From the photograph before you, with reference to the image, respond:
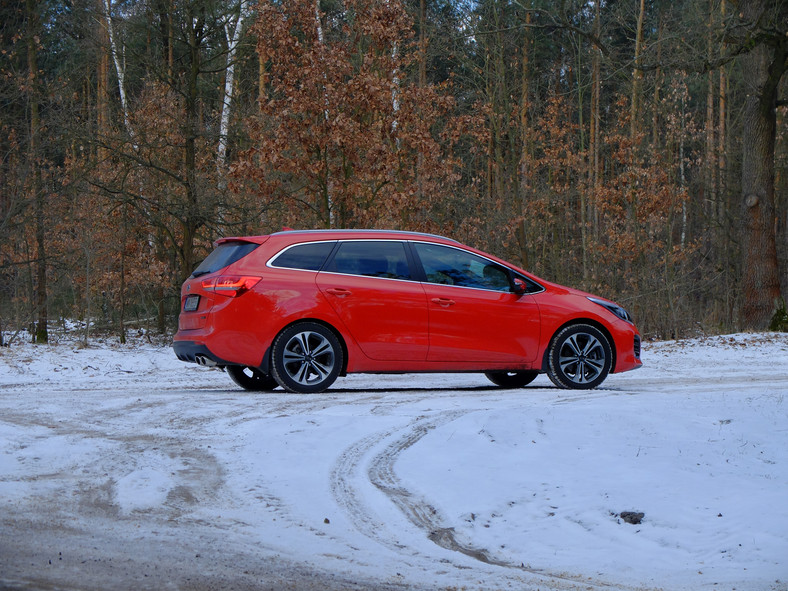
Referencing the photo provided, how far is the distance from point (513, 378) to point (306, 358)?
3.01 m

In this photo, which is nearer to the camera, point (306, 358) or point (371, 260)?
point (306, 358)

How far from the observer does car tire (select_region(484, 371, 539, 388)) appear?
1171 cm

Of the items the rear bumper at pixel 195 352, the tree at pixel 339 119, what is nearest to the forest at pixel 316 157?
the tree at pixel 339 119

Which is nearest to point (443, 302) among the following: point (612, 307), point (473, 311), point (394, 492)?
point (473, 311)

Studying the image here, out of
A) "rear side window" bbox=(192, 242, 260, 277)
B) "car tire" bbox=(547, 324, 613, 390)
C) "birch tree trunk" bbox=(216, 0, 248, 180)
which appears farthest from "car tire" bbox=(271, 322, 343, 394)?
"birch tree trunk" bbox=(216, 0, 248, 180)

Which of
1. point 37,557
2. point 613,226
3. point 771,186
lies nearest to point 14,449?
point 37,557

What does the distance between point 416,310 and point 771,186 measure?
575 inches

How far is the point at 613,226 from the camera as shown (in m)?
29.0

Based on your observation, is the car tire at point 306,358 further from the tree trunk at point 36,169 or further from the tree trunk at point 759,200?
the tree trunk at point 759,200

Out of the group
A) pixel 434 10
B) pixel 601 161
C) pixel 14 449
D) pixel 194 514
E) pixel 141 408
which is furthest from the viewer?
pixel 601 161

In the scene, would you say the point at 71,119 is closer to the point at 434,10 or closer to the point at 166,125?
the point at 166,125

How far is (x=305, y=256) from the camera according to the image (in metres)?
10.2

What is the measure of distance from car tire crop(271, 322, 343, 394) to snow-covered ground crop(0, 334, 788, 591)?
0.54m

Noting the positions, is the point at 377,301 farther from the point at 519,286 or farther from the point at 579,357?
the point at 579,357
